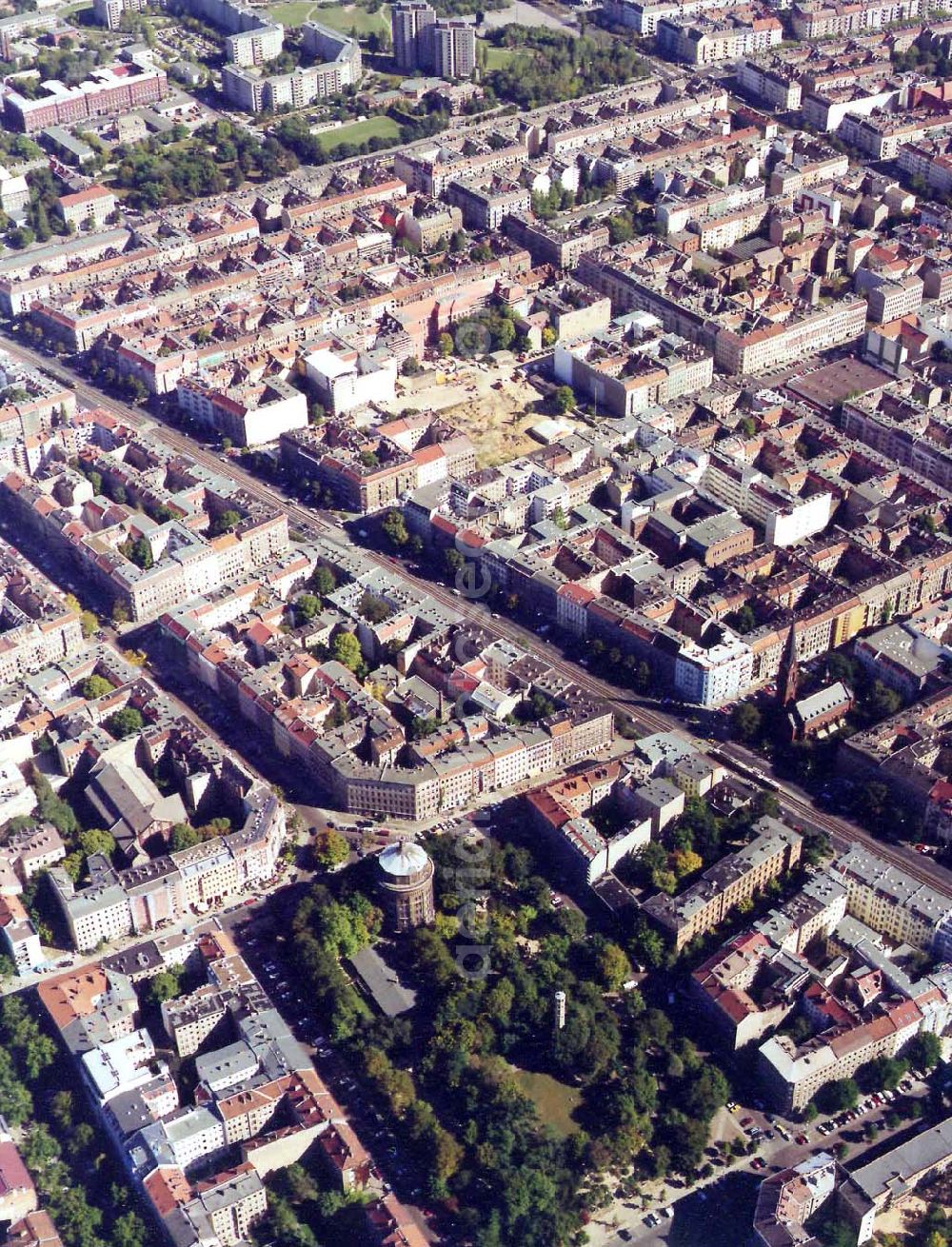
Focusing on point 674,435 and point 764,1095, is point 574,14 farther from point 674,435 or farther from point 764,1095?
point 764,1095

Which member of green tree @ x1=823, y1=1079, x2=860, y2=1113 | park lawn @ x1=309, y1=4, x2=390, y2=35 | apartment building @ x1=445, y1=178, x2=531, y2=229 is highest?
park lawn @ x1=309, y1=4, x2=390, y2=35

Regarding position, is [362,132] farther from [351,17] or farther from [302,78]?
[351,17]

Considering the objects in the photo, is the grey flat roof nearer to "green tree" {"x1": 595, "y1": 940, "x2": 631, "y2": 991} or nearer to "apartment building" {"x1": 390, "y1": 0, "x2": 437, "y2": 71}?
"green tree" {"x1": 595, "y1": 940, "x2": 631, "y2": 991}

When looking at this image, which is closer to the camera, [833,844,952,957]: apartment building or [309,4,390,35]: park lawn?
[833,844,952,957]: apartment building

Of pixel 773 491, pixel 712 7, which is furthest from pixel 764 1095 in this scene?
pixel 712 7

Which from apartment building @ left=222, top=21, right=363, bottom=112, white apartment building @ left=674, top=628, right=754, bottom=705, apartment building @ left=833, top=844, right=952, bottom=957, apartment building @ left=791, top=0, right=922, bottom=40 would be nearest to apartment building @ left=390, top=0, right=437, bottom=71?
apartment building @ left=222, top=21, right=363, bottom=112

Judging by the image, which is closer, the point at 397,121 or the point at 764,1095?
the point at 764,1095

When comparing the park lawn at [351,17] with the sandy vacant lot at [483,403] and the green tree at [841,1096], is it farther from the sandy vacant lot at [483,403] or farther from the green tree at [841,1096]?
the green tree at [841,1096]

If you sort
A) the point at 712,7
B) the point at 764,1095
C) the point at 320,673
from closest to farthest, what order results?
the point at 764,1095 → the point at 320,673 → the point at 712,7
